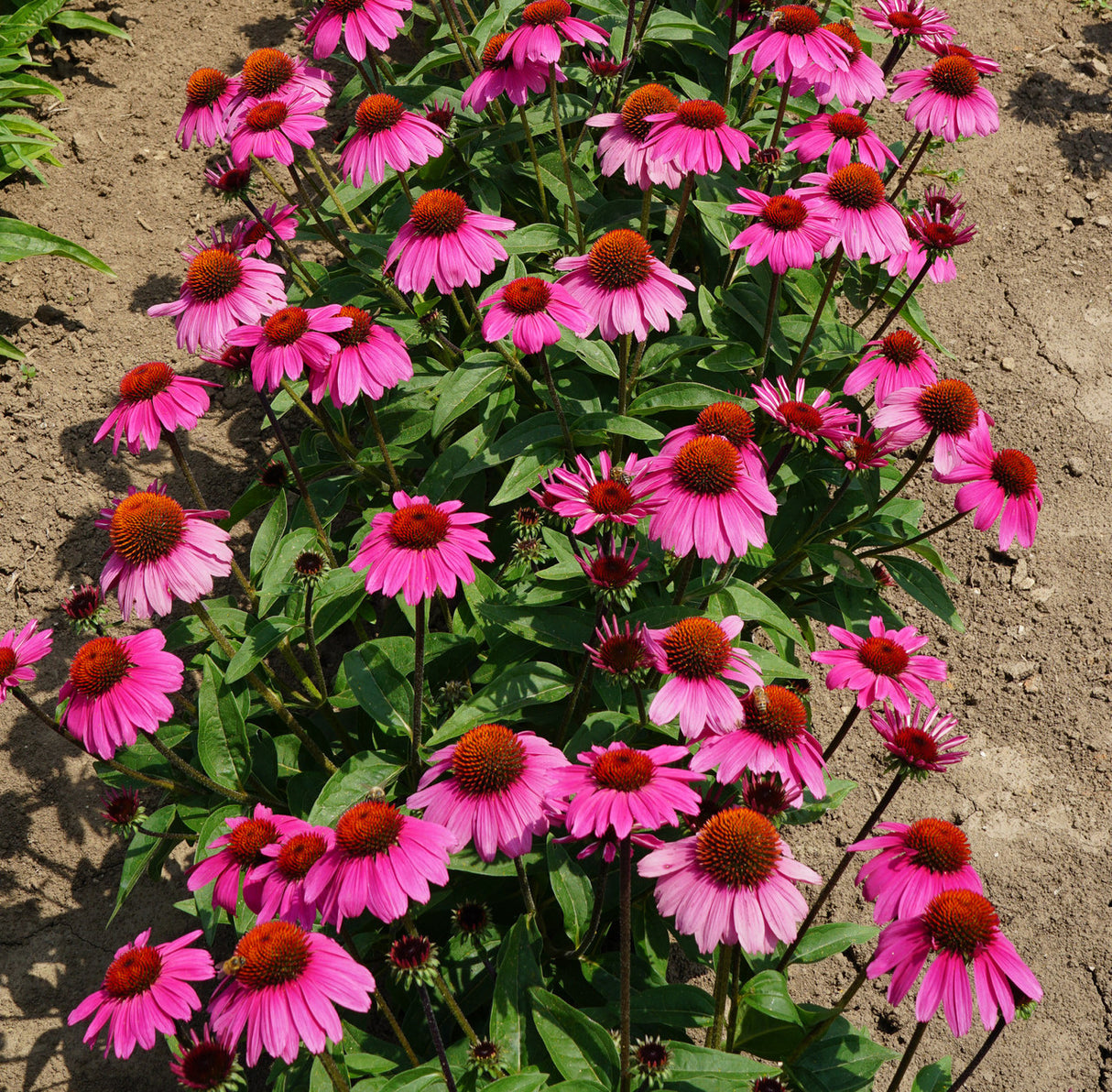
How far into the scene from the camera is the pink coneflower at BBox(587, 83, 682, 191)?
302 cm

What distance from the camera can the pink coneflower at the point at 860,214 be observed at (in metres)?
2.93

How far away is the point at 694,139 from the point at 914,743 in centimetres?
187

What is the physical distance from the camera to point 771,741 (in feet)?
6.91

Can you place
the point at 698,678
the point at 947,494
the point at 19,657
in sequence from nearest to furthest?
the point at 698,678, the point at 19,657, the point at 947,494

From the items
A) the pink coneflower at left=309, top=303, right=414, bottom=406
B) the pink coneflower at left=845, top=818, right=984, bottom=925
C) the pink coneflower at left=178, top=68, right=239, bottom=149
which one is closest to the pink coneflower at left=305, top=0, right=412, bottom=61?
the pink coneflower at left=178, top=68, right=239, bottom=149

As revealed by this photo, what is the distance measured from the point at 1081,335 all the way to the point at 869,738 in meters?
2.51

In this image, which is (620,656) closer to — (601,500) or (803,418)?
(601,500)

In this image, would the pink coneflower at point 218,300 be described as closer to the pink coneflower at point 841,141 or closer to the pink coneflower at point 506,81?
the pink coneflower at point 506,81

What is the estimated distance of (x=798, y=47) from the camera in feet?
10.7

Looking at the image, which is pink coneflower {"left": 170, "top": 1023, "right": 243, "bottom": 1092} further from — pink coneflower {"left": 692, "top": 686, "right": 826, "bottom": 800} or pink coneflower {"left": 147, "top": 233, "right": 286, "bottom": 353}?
pink coneflower {"left": 147, "top": 233, "right": 286, "bottom": 353}

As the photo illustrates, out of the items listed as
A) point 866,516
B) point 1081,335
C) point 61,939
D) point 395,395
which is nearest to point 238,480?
point 395,395

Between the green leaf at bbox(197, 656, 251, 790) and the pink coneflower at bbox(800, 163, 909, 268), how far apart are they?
7.45 feet

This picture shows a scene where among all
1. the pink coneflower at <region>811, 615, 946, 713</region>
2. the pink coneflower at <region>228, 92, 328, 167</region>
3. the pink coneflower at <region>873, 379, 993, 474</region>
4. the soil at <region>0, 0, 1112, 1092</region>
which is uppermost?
the pink coneflower at <region>228, 92, 328, 167</region>

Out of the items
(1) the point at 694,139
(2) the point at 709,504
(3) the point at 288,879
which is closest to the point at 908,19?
(1) the point at 694,139
